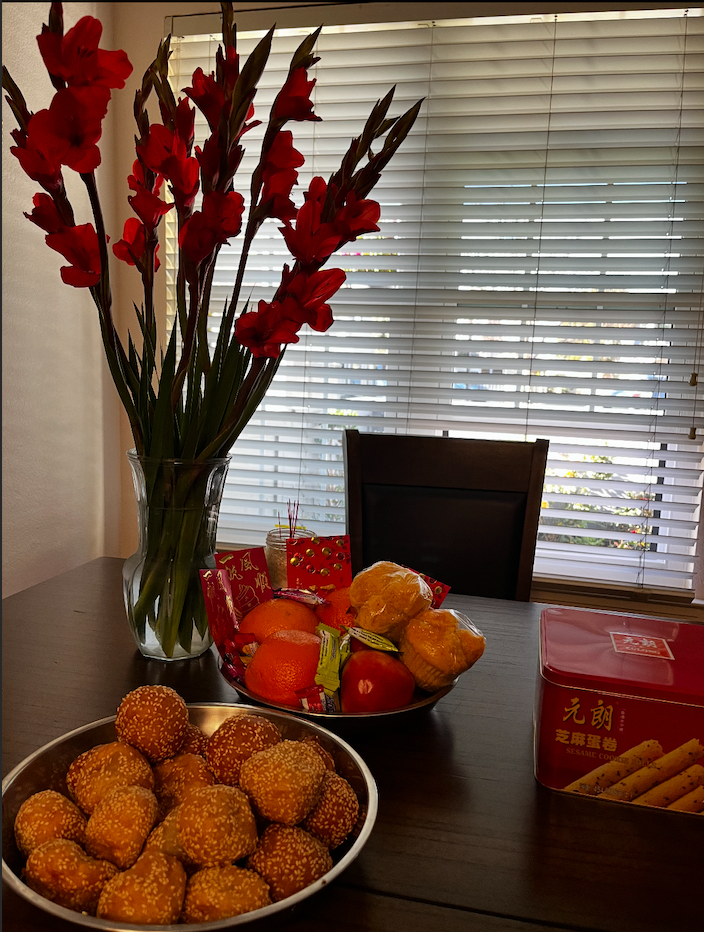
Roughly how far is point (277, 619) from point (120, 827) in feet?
1.15

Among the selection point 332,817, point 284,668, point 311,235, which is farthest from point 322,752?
point 311,235

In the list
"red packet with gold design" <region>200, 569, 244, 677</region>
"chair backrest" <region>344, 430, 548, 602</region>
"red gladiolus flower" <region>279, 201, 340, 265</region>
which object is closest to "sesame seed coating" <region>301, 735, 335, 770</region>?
"red packet with gold design" <region>200, 569, 244, 677</region>

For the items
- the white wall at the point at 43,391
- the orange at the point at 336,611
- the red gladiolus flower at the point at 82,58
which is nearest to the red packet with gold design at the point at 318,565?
the orange at the point at 336,611

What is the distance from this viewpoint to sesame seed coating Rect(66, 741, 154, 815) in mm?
490

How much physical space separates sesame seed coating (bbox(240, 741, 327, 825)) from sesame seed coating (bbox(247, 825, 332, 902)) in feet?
0.03

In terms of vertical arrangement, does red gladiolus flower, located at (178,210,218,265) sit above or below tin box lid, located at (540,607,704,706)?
above

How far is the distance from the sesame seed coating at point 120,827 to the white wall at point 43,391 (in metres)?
1.52

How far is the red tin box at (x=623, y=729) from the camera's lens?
0.61 m

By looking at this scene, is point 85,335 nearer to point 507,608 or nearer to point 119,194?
point 119,194

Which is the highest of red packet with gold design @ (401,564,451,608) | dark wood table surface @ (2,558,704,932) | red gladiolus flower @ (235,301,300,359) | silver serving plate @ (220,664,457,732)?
red gladiolus flower @ (235,301,300,359)

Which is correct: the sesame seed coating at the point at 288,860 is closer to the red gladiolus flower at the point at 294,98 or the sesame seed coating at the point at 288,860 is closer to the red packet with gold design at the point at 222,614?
the red packet with gold design at the point at 222,614

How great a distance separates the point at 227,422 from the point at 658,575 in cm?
169

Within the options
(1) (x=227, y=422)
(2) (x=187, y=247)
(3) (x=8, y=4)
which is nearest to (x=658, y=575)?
(1) (x=227, y=422)

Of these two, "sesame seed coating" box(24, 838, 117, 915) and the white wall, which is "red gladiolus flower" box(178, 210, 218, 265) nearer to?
"sesame seed coating" box(24, 838, 117, 915)
